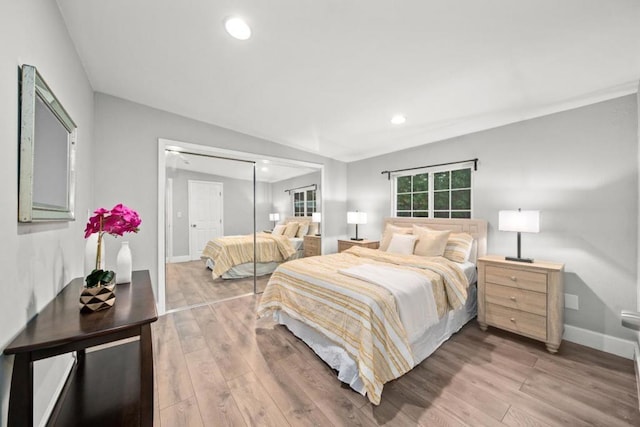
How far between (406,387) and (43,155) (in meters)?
2.61

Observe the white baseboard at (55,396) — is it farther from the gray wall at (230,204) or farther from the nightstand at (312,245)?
the nightstand at (312,245)

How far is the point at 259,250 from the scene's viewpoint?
156 inches

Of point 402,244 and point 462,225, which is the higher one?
point 462,225

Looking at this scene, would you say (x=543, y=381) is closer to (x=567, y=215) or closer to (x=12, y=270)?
(x=567, y=215)

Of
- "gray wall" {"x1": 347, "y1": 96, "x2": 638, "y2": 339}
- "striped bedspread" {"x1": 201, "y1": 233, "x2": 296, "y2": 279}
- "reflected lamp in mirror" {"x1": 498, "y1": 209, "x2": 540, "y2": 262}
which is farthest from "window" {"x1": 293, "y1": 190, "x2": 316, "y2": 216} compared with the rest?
"reflected lamp in mirror" {"x1": 498, "y1": 209, "x2": 540, "y2": 262}

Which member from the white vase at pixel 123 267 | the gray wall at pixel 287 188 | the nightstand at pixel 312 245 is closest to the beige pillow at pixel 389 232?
the nightstand at pixel 312 245

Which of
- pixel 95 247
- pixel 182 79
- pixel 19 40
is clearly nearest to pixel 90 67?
pixel 182 79

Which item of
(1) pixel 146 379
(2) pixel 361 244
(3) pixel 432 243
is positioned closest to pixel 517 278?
(3) pixel 432 243

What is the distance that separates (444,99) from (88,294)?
3124mm

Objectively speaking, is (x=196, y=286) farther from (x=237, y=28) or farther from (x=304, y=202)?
(x=237, y=28)

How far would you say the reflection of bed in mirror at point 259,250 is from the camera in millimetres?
3652

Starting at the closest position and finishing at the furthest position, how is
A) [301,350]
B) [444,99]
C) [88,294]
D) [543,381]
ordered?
1. [88,294]
2. [543,381]
3. [301,350]
4. [444,99]

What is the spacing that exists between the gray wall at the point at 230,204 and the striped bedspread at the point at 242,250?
0.14m

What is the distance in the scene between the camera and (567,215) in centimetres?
247
